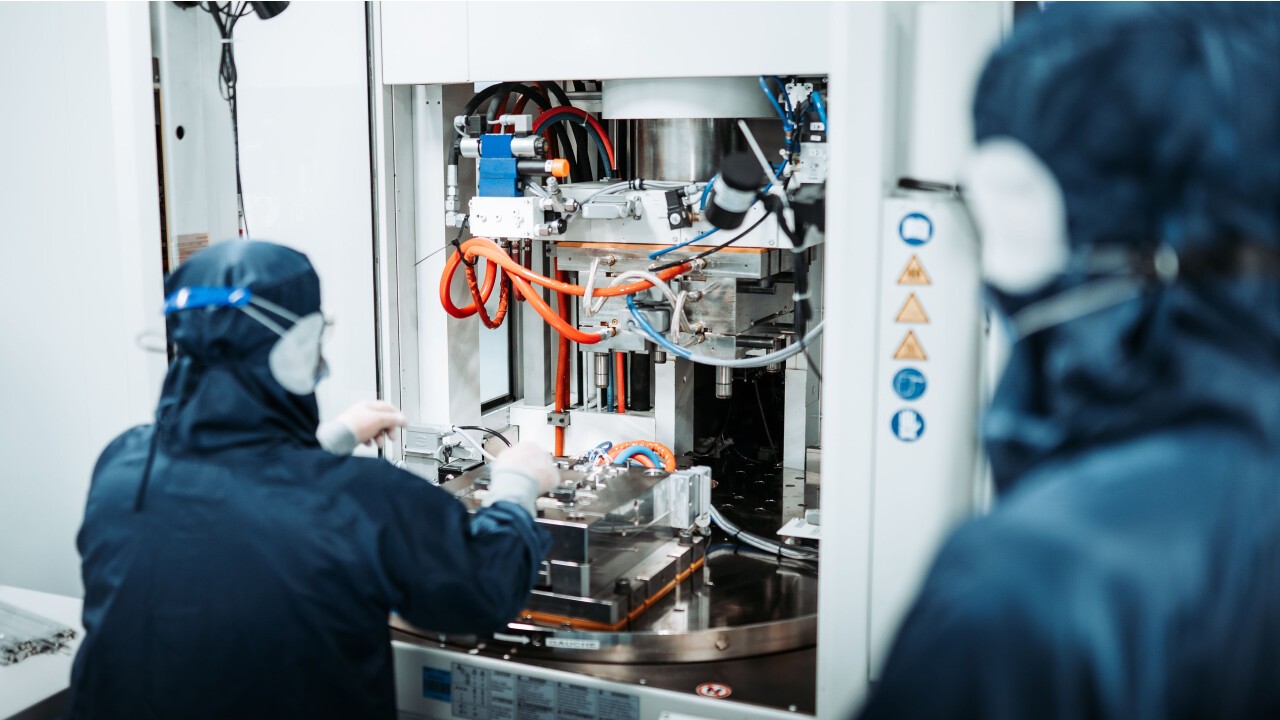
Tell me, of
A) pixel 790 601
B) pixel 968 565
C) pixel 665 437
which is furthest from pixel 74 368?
pixel 968 565

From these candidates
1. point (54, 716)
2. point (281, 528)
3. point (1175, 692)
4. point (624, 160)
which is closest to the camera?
point (1175, 692)

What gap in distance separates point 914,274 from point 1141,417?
0.79 m

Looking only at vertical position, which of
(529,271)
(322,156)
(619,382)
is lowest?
(619,382)

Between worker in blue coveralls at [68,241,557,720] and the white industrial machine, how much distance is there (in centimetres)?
33

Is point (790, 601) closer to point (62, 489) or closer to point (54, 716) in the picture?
point (54, 716)

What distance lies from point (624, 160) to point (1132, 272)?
1.87 metres

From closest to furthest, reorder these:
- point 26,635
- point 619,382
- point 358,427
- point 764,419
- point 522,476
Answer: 1. point 522,476
2. point 358,427
3. point 26,635
4. point 619,382
5. point 764,419

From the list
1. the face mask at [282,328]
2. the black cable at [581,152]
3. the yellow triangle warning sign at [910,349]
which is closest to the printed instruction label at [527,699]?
the face mask at [282,328]

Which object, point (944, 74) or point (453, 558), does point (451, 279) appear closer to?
point (453, 558)

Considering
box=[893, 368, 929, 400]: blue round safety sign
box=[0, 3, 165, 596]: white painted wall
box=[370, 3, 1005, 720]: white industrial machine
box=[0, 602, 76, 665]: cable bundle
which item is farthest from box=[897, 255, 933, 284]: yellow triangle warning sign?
box=[0, 602, 76, 665]: cable bundle

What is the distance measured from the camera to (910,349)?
58.2 inches

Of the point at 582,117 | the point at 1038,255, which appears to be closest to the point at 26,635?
the point at 582,117

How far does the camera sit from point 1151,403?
69 centimetres

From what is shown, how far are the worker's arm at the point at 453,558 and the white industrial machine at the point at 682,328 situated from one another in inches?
8.3
